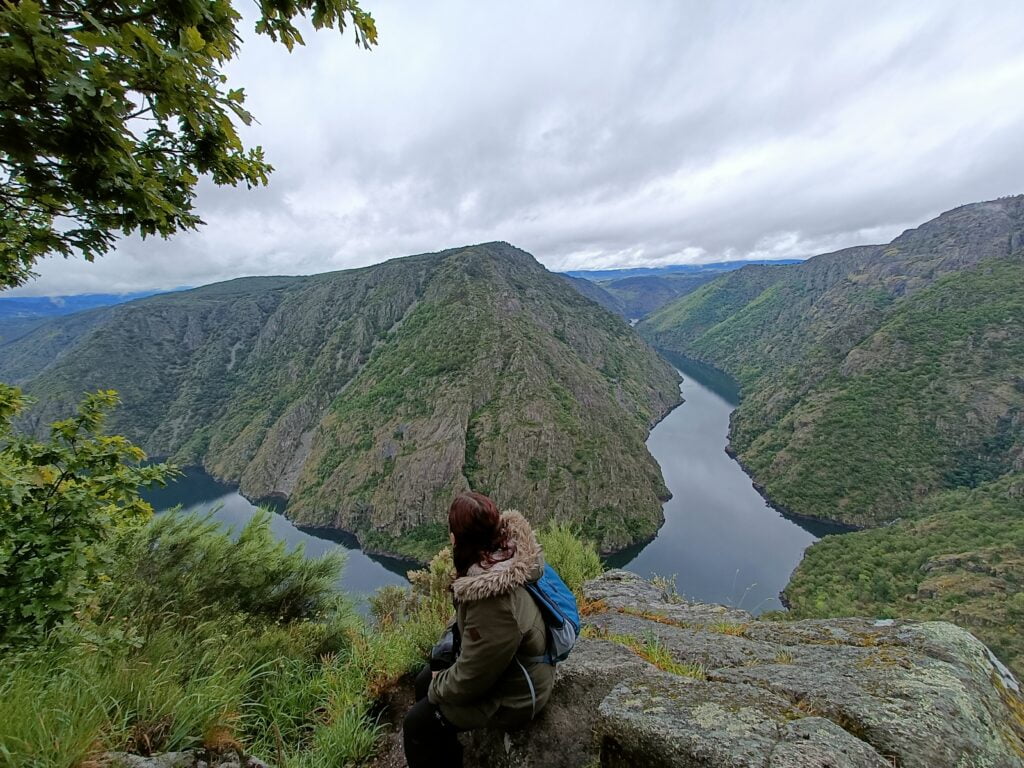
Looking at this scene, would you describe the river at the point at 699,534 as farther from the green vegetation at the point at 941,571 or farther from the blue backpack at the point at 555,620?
the blue backpack at the point at 555,620

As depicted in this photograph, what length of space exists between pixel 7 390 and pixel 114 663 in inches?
Answer: 69.7

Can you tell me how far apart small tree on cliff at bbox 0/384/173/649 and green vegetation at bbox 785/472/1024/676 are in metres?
48.3

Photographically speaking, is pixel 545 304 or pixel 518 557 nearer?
pixel 518 557

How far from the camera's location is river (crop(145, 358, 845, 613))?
62812mm

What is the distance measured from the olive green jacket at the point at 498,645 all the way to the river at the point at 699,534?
1817 inches

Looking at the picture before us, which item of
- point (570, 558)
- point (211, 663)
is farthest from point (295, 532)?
point (211, 663)

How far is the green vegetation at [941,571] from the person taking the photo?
38750 mm

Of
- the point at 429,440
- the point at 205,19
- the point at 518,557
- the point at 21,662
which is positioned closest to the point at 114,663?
the point at 21,662

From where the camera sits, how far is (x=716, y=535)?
74812 millimetres

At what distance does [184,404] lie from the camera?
456 ft

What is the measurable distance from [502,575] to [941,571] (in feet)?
222

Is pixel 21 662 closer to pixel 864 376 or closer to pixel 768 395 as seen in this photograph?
pixel 864 376

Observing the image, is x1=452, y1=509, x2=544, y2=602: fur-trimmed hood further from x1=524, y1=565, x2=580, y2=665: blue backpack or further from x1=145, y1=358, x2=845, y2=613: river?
x1=145, y1=358, x2=845, y2=613: river

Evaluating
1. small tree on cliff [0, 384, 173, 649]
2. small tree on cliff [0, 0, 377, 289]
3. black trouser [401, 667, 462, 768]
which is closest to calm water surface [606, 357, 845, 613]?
black trouser [401, 667, 462, 768]
